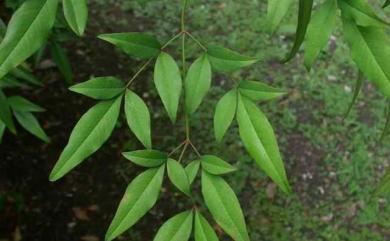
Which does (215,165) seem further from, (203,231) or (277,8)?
(277,8)

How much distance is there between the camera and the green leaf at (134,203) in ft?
2.44

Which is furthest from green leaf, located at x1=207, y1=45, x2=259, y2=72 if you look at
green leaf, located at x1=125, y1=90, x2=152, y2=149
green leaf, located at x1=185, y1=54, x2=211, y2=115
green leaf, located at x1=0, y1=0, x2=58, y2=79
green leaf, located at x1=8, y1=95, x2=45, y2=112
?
green leaf, located at x1=8, y1=95, x2=45, y2=112

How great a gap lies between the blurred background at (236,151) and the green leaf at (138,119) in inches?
43.9

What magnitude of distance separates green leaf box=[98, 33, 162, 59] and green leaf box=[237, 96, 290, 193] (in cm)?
16

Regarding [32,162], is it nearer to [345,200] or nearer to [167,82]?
[345,200]

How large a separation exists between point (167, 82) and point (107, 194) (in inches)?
55.9

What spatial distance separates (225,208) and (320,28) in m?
0.27

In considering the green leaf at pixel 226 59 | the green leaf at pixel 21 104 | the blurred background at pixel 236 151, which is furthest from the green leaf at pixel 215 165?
the blurred background at pixel 236 151

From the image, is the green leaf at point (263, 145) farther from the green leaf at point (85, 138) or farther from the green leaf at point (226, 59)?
the green leaf at point (85, 138)

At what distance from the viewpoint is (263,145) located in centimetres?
75

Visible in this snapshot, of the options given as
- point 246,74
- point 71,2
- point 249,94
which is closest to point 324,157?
point 246,74

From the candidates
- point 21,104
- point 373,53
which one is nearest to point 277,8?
point 373,53

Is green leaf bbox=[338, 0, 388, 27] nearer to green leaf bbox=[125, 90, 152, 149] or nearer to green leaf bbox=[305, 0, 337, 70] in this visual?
green leaf bbox=[305, 0, 337, 70]

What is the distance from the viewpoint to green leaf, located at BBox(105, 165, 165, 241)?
74 centimetres
